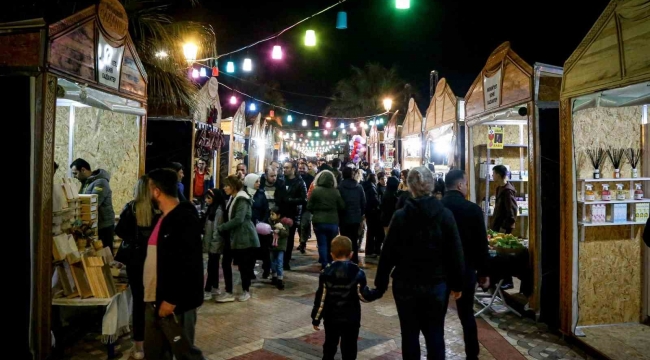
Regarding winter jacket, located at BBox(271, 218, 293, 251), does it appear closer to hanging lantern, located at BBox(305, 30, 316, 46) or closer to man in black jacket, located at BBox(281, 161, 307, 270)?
man in black jacket, located at BBox(281, 161, 307, 270)

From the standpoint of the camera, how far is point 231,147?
54.0ft

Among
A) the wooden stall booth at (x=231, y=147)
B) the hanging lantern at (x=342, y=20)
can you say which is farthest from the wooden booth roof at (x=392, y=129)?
the hanging lantern at (x=342, y=20)

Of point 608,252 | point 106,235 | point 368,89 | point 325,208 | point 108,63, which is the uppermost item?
point 368,89

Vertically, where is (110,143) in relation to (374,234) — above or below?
above

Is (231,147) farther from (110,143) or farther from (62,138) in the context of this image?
(62,138)

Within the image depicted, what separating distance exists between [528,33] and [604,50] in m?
2.58

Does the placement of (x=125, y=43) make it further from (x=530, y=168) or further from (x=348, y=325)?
(x=530, y=168)

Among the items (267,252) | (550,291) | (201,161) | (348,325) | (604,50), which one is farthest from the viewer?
(201,161)

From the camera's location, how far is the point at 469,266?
445 centimetres

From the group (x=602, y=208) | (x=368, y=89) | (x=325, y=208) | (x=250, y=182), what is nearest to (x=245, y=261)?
(x=250, y=182)

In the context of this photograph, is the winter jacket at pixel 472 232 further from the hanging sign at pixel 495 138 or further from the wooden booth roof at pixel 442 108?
the wooden booth roof at pixel 442 108

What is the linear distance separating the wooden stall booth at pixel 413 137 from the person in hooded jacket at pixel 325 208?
6430 millimetres

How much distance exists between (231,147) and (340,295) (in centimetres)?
1298

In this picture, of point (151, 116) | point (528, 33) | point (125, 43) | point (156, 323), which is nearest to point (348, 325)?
point (156, 323)
